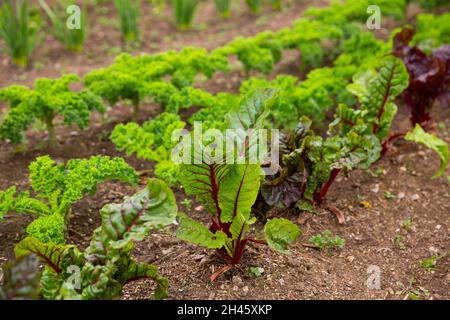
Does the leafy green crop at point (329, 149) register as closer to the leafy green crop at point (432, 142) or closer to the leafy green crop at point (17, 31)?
the leafy green crop at point (432, 142)

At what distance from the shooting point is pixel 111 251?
2957mm

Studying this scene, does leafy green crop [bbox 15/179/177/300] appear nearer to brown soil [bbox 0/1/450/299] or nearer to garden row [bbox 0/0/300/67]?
brown soil [bbox 0/1/450/299]

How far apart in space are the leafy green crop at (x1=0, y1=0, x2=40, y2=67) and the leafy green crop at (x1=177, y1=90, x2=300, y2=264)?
11.1 feet

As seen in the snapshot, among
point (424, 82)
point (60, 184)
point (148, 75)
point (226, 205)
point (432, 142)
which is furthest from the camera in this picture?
point (148, 75)

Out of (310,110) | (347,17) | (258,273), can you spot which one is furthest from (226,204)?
(347,17)

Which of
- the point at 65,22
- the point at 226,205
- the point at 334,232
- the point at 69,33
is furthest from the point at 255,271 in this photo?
the point at 65,22

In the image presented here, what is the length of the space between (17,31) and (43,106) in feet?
5.60

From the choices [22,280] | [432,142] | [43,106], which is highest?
[43,106]

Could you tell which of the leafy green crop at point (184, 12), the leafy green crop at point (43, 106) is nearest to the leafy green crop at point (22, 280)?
the leafy green crop at point (43, 106)

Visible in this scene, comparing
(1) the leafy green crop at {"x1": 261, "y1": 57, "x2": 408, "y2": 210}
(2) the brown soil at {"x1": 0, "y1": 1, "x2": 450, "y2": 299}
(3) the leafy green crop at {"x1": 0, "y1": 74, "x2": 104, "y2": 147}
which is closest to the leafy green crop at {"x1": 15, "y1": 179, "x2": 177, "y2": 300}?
(2) the brown soil at {"x1": 0, "y1": 1, "x2": 450, "y2": 299}

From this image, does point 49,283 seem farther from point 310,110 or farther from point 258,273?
point 310,110

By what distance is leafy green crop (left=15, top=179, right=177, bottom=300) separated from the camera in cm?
289

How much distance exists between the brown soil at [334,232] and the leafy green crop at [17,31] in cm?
130

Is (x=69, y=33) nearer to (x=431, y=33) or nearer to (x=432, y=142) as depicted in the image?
(x=431, y=33)
